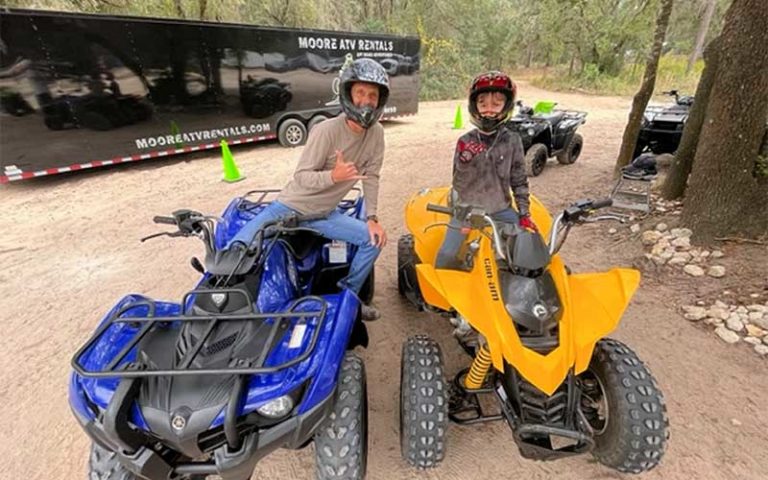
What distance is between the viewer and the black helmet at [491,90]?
265 cm

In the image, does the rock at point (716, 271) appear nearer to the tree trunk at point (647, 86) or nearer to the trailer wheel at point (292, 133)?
the tree trunk at point (647, 86)

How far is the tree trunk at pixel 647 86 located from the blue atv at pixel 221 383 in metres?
5.85

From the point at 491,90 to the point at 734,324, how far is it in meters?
2.56

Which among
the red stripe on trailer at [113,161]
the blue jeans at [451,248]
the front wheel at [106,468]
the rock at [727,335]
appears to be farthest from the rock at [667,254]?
the red stripe on trailer at [113,161]

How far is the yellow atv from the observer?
171cm

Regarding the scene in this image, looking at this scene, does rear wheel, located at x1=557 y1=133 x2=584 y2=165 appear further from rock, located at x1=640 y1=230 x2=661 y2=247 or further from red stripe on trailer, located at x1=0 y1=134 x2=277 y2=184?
red stripe on trailer, located at x1=0 y1=134 x2=277 y2=184

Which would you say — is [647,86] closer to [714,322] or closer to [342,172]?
[714,322]

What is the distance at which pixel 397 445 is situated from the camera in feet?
7.35

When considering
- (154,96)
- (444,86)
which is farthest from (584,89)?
(154,96)

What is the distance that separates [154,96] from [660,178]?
8911 mm

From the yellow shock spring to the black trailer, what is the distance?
25.9ft

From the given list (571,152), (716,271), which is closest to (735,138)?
(716,271)

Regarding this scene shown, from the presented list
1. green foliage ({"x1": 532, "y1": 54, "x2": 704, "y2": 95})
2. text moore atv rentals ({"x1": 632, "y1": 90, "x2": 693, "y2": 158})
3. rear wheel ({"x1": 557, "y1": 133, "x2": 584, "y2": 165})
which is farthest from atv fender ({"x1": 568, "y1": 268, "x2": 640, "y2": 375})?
green foliage ({"x1": 532, "y1": 54, "x2": 704, "y2": 95})

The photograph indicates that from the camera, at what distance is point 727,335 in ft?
9.48
